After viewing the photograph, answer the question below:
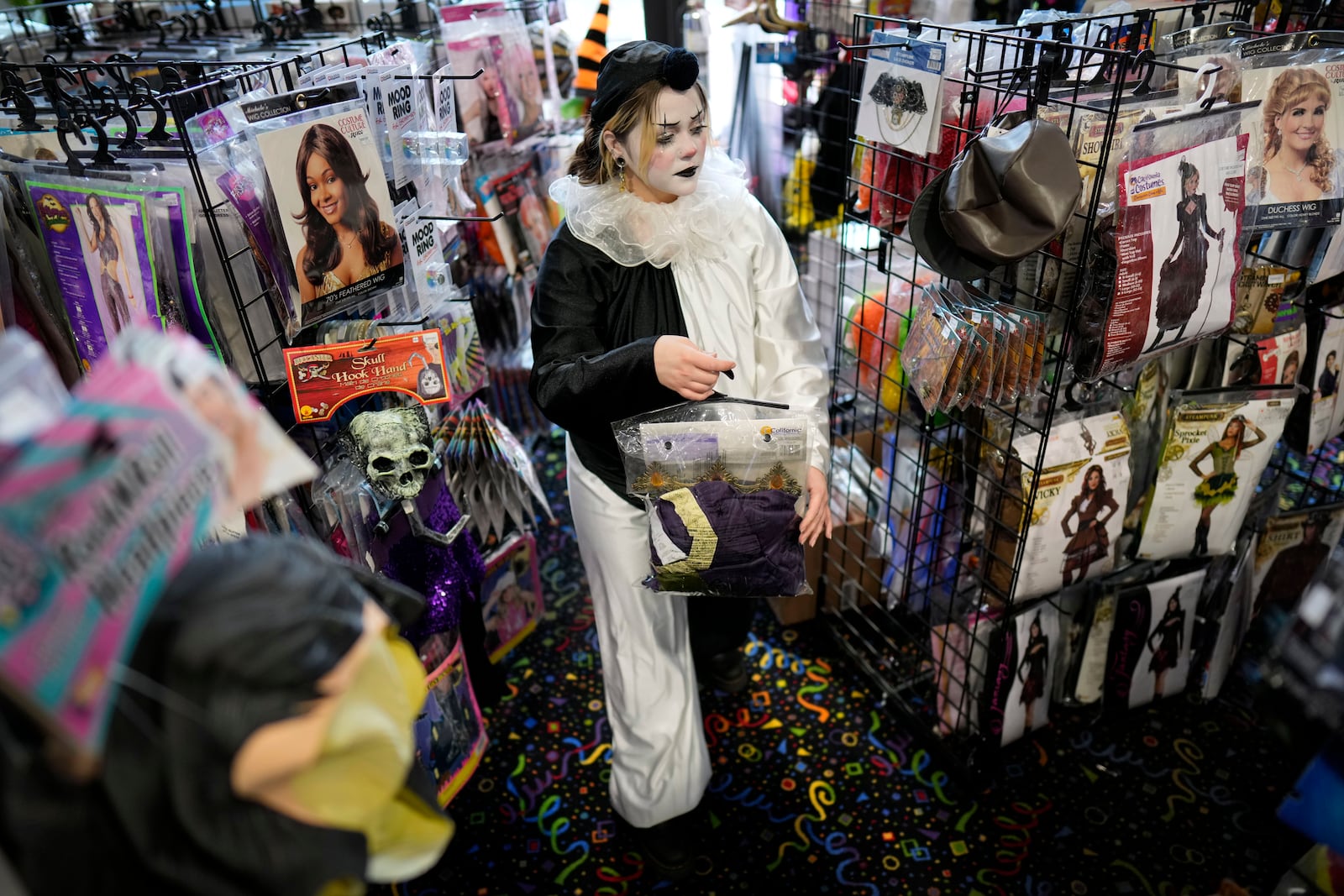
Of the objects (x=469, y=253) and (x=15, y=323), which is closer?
(x=15, y=323)

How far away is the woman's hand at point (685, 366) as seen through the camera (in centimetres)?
137

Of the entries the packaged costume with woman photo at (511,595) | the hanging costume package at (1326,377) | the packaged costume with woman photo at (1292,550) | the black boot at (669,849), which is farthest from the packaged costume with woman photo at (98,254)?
the packaged costume with woman photo at (1292,550)

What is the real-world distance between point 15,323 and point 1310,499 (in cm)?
338

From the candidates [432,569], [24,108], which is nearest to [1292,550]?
[432,569]

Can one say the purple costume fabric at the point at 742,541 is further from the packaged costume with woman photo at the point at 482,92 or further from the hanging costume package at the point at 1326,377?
the packaged costume with woman photo at the point at 482,92

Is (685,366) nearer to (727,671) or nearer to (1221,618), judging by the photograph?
(727,671)

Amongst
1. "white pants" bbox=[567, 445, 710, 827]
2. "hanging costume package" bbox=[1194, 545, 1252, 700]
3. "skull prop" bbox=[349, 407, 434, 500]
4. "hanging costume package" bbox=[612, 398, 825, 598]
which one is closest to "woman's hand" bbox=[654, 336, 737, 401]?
"hanging costume package" bbox=[612, 398, 825, 598]

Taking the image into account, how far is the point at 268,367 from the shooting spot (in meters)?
1.48

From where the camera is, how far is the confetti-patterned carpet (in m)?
1.76

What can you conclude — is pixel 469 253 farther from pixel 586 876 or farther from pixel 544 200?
pixel 586 876

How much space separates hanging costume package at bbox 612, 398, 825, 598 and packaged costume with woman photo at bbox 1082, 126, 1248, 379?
548 millimetres

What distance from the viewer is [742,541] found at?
1398 mm

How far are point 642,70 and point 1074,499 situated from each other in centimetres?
114

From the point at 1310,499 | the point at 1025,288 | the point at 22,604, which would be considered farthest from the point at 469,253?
the point at 1310,499
